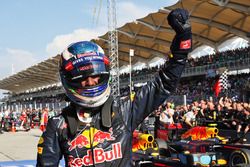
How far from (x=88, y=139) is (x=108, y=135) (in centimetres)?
11

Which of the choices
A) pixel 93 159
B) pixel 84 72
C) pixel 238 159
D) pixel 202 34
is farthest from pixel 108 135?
pixel 202 34

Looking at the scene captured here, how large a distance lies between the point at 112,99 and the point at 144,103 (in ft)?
0.58

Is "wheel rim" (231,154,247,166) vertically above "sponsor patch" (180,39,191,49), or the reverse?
"sponsor patch" (180,39,191,49)

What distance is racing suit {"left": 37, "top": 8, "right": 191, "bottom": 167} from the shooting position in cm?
228

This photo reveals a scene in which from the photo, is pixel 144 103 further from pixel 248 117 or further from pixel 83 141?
pixel 248 117

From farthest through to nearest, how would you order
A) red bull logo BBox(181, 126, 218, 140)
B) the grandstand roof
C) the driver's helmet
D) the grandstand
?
the grandstand roof
the grandstand
red bull logo BBox(181, 126, 218, 140)
the driver's helmet

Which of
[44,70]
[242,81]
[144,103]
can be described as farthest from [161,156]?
[44,70]

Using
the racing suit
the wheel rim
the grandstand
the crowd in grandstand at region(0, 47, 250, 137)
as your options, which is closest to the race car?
the wheel rim

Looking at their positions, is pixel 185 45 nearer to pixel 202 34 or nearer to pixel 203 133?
pixel 203 133

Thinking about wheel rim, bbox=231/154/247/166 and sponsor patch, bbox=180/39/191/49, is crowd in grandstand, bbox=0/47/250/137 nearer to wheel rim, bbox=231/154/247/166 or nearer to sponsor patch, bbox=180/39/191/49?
sponsor patch, bbox=180/39/191/49

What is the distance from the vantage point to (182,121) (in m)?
15.0

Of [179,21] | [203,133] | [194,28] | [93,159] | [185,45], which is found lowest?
[93,159]

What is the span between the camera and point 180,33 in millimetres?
2324

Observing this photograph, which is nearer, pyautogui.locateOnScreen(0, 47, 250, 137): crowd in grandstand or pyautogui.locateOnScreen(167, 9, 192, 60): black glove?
pyautogui.locateOnScreen(167, 9, 192, 60): black glove
